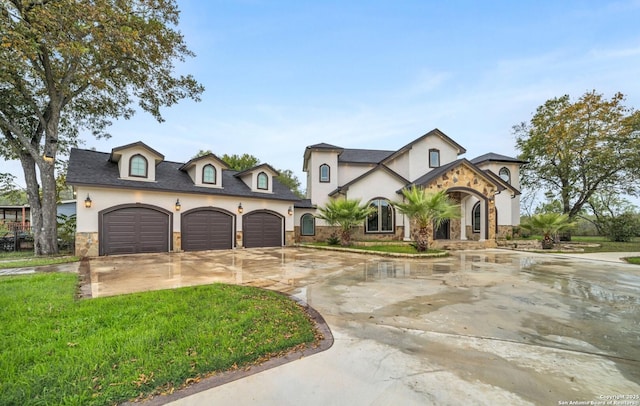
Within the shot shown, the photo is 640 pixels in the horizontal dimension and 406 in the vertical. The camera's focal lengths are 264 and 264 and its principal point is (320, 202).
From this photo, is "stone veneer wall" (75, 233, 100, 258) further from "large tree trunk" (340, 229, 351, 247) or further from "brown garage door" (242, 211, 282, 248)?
"large tree trunk" (340, 229, 351, 247)

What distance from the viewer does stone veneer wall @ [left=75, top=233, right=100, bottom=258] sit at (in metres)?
11.1

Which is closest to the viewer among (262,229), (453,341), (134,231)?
(453,341)

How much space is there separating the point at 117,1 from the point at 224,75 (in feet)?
20.1

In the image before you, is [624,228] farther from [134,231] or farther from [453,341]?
[134,231]

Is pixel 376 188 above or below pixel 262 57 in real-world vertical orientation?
below

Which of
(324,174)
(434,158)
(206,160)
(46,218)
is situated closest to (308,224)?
(324,174)

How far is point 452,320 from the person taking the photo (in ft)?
13.2

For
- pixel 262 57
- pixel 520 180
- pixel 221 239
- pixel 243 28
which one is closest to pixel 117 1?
pixel 243 28

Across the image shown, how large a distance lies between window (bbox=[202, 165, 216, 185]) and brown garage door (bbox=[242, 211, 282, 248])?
285cm

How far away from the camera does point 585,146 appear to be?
1842 centimetres

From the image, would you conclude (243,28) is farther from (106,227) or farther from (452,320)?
(452,320)

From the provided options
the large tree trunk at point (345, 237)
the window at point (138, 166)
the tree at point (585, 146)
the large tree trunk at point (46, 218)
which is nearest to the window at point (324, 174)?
the large tree trunk at point (345, 237)

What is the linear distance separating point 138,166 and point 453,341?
48.9ft

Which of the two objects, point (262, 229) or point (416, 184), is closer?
point (416, 184)
